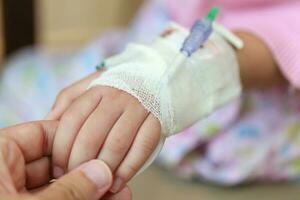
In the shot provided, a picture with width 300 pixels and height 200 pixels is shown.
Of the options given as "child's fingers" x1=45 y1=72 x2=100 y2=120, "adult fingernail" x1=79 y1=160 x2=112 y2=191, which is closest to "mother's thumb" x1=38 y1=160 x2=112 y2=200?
"adult fingernail" x1=79 y1=160 x2=112 y2=191

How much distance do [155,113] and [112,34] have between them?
1.86 feet

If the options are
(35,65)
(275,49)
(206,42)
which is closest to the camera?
(206,42)

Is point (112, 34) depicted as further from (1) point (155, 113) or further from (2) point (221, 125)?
(1) point (155, 113)

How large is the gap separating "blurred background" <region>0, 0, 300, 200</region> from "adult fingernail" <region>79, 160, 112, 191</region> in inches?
11.6

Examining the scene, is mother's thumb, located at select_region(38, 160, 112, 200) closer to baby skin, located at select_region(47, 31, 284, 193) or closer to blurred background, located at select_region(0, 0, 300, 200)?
baby skin, located at select_region(47, 31, 284, 193)

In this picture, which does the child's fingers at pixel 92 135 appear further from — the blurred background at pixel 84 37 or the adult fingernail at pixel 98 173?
the blurred background at pixel 84 37

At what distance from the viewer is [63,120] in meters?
0.57

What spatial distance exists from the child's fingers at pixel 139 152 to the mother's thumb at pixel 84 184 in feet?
0.08

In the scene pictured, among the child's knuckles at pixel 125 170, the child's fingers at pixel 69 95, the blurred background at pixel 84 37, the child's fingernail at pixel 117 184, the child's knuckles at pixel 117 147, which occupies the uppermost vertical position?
the child's fingers at pixel 69 95

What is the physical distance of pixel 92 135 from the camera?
0.55 metres

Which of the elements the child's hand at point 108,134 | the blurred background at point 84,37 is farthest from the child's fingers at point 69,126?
the blurred background at point 84,37

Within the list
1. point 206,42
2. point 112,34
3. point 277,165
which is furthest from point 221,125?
point 112,34

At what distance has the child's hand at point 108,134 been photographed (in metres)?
0.55

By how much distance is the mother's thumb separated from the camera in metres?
0.49
